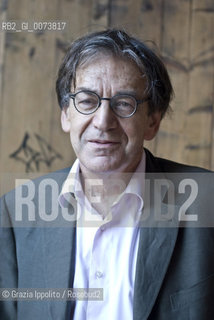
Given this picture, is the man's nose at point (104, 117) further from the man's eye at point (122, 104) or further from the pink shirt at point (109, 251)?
the pink shirt at point (109, 251)

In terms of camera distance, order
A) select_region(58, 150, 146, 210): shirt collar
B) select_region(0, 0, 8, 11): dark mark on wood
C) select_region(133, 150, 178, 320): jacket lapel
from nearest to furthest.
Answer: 1. select_region(133, 150, 178, 320): jacket lapel
2. select_region(58, 150, 146, 210): shirt collar
3. select_region(0, 0, 8, 11): dark mark on wood

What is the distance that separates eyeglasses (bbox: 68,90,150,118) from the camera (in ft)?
3.96

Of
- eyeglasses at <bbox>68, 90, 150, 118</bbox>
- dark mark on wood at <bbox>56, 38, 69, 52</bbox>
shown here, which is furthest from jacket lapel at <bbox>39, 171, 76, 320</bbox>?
dark mark on wood at <bbox>56, 38, 69, 52</bbox>

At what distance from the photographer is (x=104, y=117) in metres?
1.19

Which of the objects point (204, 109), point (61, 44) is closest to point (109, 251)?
point (204, 109)

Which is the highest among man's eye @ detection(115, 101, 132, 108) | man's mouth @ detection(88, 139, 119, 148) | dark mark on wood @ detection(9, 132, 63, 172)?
man's eye @ detection(115, 101, 132, 108)

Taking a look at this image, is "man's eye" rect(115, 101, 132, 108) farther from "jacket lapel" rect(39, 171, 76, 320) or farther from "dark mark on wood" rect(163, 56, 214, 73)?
"dark mark on wood" rect(163, 56, 214, 73)

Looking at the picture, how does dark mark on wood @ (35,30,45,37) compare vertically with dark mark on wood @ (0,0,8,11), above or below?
below

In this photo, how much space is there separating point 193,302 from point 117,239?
259 millimetres

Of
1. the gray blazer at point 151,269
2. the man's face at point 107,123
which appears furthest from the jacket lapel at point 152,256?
the man's face at point 107,123

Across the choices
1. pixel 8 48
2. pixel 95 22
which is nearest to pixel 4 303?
pixel 8 48

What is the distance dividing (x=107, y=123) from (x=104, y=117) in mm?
A: 18

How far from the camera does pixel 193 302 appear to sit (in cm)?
118

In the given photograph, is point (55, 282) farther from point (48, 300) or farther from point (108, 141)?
point (108, 141)
